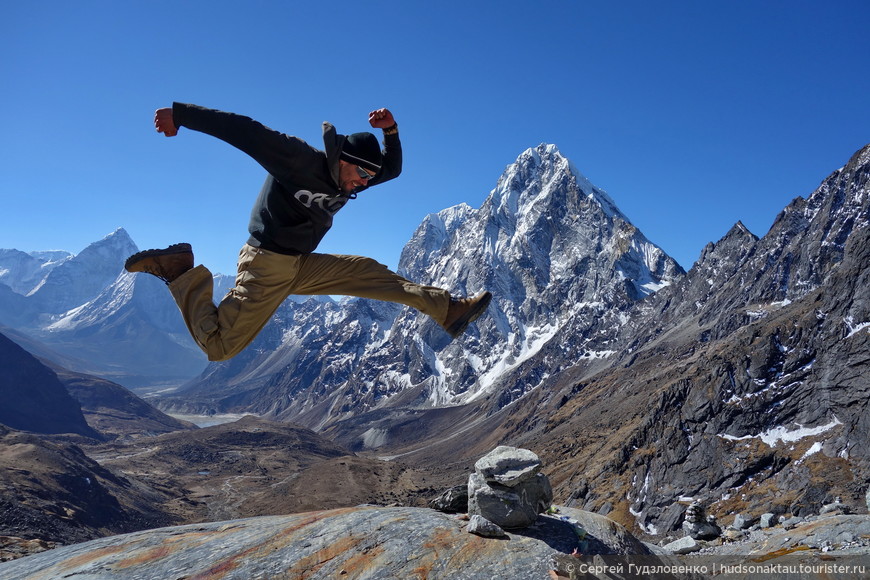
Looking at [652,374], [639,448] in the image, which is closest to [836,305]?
[639,448]

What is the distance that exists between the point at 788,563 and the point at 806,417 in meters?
93.3

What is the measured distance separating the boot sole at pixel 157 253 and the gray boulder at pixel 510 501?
556 cm

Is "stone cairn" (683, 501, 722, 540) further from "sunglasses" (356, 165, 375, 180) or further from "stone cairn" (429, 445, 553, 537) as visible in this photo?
"sunglasses" (356, 165, 375, 180)

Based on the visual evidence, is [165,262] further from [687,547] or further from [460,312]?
[687,547]

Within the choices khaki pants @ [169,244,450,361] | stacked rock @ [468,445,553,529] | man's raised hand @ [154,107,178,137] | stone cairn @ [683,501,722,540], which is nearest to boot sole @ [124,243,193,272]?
khaki pants @ [169,244,450,361]

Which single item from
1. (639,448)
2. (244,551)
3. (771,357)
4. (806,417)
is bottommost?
(244,551)

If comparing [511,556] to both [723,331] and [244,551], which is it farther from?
[723,331]

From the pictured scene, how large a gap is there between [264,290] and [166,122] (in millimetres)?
2130

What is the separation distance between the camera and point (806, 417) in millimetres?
85750

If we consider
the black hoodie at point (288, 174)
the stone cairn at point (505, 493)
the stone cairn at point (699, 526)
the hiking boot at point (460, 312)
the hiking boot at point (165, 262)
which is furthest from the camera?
the stone cairn at point (699, 526)

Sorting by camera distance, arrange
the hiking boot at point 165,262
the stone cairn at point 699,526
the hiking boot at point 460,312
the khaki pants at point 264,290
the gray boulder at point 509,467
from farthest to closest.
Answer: the stone cairn at point 699,526 → the gray boulder at point 509,467 → the hiking boot at point 460,312 → the hiking boot at point 165,262 → the khaki pants at point 264,290

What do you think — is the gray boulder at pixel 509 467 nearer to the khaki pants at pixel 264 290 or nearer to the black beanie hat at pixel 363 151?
the khaki pants at pixel 264 290

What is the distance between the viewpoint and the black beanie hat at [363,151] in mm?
6730

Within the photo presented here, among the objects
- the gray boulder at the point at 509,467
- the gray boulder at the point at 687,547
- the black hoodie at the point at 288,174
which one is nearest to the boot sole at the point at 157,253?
the black hoodie at the point at 288,174
